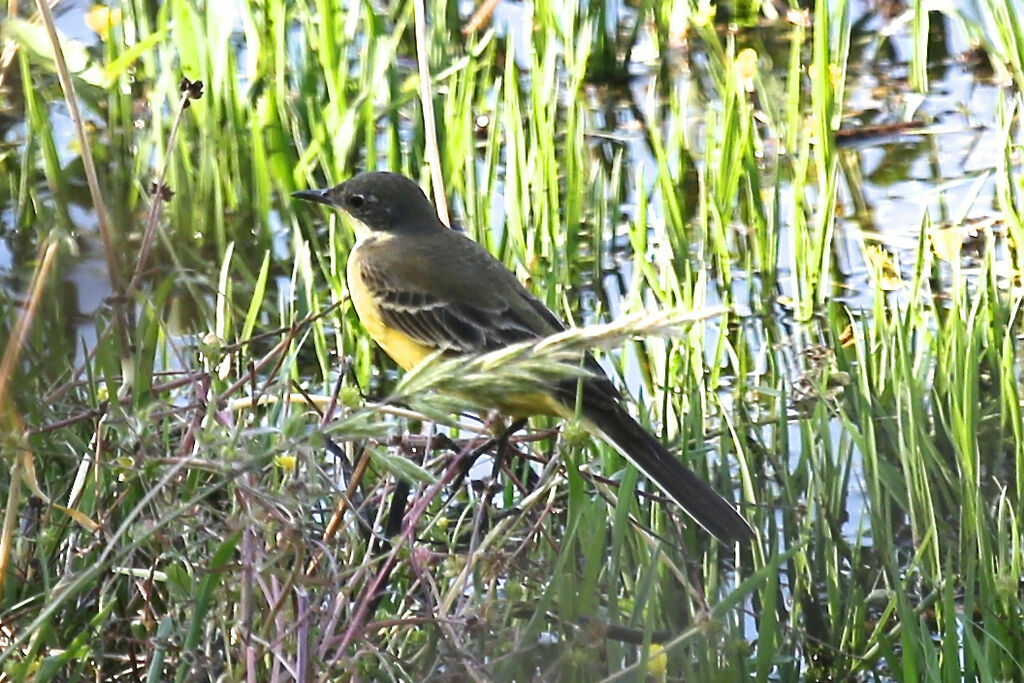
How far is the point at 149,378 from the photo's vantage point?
3436 mm

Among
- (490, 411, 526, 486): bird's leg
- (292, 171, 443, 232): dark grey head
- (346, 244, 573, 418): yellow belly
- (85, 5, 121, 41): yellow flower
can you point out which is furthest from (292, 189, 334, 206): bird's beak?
(85, 5, 121, 41): yellow flower

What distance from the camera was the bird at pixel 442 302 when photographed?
13.7 feet

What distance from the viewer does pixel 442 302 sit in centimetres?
483

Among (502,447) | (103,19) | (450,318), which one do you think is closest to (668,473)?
(502,447)

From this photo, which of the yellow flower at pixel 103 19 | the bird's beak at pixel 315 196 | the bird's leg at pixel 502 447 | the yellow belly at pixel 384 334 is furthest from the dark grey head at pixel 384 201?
the yellow flower at pixel 103 19

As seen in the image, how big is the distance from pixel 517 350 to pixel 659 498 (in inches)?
61.1

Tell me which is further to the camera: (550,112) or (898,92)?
(898,92)

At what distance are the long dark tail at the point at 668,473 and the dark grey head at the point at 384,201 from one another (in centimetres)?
122

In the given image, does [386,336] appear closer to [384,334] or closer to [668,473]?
[384,334]

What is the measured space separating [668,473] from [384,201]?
1560 millimetres

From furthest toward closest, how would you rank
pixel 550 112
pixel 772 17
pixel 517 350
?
pixel 772 17 → pixel 550 112 → pixel 517 350

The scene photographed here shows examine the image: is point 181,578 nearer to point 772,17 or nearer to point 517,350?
point 517,350

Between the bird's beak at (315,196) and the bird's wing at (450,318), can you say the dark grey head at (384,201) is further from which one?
the bird's wing at (450,318)

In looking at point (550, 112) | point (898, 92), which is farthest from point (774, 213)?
point (898, 92)
